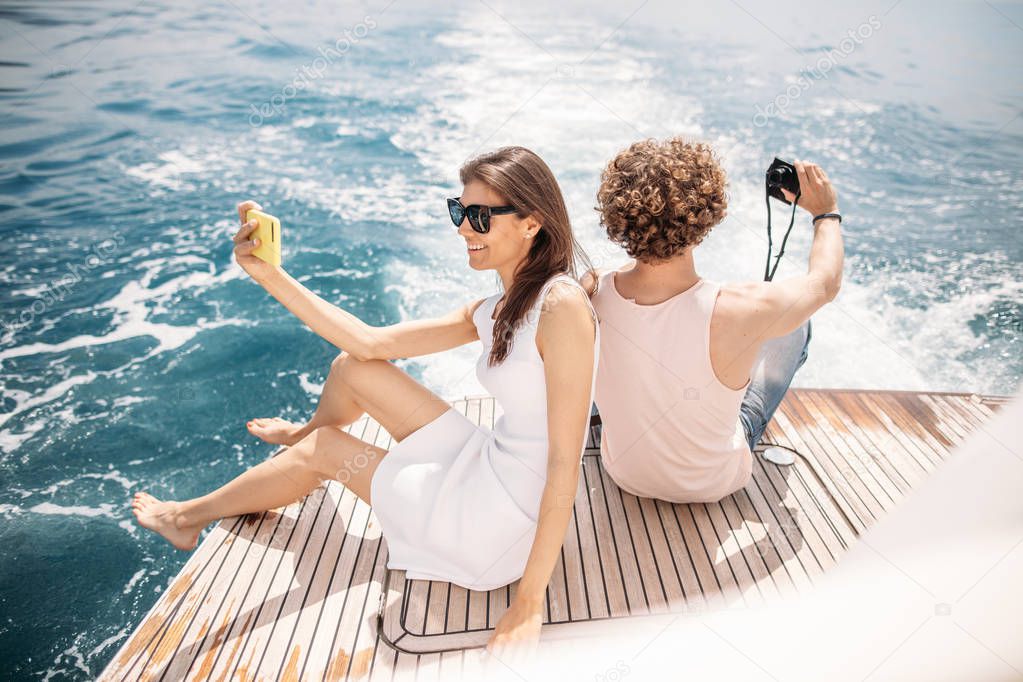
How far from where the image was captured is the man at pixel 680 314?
1.64 m

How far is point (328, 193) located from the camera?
20.7 feet

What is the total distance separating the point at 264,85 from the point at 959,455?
30.5 ft

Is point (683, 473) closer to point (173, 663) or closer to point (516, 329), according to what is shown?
point (516, 329)

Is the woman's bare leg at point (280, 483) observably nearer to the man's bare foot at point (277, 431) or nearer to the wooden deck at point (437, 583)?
the wooden deck at point (437, 583)

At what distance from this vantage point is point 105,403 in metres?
3.68

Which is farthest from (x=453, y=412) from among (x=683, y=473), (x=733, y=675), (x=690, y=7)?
(x=690, y=7)

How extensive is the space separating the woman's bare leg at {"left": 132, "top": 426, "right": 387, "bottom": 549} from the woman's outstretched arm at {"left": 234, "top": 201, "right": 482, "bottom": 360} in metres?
0.26

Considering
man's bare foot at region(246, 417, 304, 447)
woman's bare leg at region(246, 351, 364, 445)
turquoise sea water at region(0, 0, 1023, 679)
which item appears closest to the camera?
woman's bare leg at region(246, 351, 364, 445)

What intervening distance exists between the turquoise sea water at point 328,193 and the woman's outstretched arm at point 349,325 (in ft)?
4.55

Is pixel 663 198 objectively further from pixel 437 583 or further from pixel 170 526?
pixel 170 526

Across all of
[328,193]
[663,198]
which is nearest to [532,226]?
[663,198]

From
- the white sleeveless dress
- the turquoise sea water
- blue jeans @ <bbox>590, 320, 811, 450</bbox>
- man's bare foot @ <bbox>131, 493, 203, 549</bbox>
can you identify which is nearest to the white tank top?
the white sleeveless dress

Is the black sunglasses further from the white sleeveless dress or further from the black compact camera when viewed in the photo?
the black compact camera

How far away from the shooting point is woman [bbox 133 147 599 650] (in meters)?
1.62
